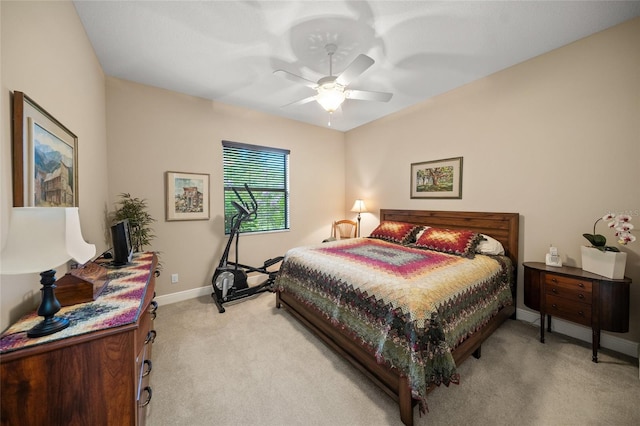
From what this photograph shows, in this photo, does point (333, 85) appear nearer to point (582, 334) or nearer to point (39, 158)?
point (39, 158)

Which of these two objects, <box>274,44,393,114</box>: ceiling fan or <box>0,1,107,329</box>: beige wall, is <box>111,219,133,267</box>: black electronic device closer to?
<box>0,1,107,329</box>: beige wall

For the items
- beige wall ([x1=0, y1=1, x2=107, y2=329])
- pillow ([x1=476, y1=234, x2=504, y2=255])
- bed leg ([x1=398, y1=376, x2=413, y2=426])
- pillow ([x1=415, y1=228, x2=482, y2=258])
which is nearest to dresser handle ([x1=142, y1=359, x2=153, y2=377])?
beige wall ([x1=0, y1=1, x2=107, y2=329])

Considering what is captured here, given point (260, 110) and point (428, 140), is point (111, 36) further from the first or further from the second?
point (428, 140)

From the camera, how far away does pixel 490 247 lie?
2721 mm

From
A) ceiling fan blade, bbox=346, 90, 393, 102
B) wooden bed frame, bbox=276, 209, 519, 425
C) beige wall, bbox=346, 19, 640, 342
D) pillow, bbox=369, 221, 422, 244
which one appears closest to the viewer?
wooden bed frame, bbox=276, 209, 519, 425

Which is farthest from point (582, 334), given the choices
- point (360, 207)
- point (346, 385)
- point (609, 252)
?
point (360, 207)

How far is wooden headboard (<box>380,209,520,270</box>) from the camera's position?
276 cm

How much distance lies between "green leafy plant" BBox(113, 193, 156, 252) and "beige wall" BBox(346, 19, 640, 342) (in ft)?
12.7

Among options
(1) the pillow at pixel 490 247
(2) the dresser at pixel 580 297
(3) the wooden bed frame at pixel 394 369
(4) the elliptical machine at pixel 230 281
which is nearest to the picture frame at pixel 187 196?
(4) the elliptical machine at pixel 230 281

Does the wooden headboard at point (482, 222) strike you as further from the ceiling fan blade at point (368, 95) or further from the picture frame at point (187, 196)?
the picture frame at point (187, 196)

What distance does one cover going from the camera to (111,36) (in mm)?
2125

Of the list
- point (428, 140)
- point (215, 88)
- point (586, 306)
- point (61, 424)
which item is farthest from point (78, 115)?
point (586, 306)

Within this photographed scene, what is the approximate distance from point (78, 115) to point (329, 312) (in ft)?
8.56

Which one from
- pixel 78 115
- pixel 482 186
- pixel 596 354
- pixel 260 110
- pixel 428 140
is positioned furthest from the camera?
pixel 260 110
